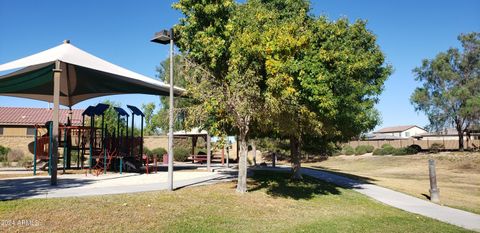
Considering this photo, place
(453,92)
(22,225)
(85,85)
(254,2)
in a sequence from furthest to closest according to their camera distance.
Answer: (453,92), (85,85), (254,2), (22,225)

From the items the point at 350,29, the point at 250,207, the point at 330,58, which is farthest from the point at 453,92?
the point at 250,207

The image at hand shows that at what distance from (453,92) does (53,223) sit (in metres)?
58.6

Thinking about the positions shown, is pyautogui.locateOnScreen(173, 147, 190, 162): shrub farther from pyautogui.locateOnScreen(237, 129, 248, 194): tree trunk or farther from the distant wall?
pyautogui.locateOnScreen(237, 129, 248, 194): tree trunk

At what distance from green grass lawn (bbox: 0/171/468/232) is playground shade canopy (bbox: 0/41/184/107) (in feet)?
21.5

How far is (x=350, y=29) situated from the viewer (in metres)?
17.2

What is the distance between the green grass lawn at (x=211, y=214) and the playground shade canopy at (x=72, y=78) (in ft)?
21.5

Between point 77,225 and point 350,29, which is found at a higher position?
point 350,29

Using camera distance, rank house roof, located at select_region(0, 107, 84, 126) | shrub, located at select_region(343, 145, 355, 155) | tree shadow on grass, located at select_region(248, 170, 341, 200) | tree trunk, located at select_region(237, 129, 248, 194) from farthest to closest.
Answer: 1. shrub, located at select_region(343, 145, 355, 155)
2. house roof, located at select_region(0, 107, 84, 126)
3. tree shadow on grass, located at select_region(248, 170, 341, 200)
4. tree trunk, located at select_region(237, 129, 248, 194)

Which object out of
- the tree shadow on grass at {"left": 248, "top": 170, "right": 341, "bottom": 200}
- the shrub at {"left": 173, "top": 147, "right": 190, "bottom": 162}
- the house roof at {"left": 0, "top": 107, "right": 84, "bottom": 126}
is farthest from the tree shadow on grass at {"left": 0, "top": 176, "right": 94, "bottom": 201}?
the house roof at {"left": 0, "top": 107, "right": 84, "bottom": 126}

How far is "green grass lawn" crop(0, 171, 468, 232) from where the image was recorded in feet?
28.0

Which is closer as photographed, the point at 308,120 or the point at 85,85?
the point at 308,120

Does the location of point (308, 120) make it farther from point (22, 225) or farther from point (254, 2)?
point (22, 225)

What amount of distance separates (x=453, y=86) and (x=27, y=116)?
57.3m

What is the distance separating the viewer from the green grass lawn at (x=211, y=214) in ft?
28.0
